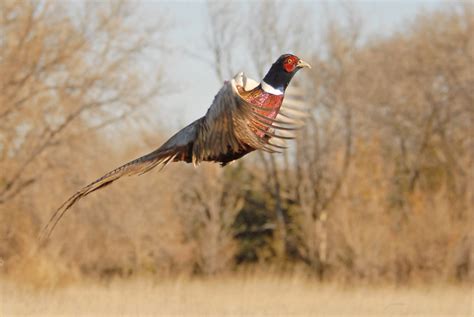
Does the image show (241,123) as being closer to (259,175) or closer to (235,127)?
(235,127)

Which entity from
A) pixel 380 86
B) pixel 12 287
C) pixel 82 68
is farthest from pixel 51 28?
pixel 380 86

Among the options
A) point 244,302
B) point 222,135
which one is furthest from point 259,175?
point 222,135

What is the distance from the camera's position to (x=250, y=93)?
2.97m

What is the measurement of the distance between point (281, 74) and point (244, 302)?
10.9 metres

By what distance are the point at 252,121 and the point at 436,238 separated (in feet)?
60.5

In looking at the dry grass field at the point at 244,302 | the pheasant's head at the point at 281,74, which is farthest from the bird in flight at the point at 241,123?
the dry grass field at the point at 244,302

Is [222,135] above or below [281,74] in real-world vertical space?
below

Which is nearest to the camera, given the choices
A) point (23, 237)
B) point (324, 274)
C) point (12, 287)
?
point (12, 287)

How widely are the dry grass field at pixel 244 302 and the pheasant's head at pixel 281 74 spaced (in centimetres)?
690

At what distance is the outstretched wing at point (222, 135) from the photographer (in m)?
2.85

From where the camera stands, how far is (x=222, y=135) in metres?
2.93

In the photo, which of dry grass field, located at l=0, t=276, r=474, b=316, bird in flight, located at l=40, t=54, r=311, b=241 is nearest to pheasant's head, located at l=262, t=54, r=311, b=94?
bird in flight, located at l=40, t=54, r=311, b=241

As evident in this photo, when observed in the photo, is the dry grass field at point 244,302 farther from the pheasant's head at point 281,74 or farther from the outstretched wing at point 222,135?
the pheasant's head at point 281,74

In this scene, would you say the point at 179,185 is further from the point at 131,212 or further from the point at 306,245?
the point at 306,245
